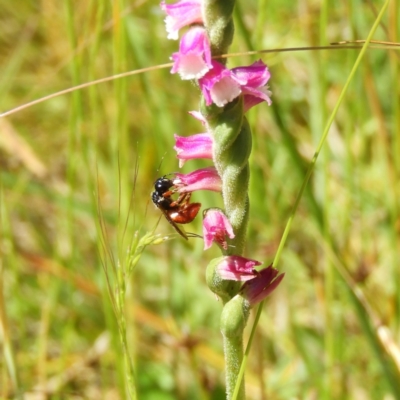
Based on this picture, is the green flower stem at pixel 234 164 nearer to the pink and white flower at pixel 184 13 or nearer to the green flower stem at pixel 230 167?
the green flower stem at pixel 230 167

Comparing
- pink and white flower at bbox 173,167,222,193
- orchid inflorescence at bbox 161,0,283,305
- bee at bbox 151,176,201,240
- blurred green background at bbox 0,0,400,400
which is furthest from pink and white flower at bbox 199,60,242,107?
blurred green background at bbox 0,0,400,400

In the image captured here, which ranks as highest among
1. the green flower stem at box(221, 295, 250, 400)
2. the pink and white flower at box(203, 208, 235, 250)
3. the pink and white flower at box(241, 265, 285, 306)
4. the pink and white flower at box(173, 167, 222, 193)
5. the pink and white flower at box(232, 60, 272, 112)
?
the pink and white flower at box(232, 60, 272, 112)

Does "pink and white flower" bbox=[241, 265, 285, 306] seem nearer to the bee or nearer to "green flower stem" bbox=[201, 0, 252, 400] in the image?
"green flower stem" bbox=[201, 0, 252, 400]

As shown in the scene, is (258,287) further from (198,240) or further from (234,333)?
(198,240)

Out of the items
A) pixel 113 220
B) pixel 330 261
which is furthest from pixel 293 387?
pixel 113 220

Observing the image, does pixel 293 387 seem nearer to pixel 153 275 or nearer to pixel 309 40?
pixel 153 275

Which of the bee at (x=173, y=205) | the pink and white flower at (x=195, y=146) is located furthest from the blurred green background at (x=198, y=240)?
the pink and white flower at (x=195, y=146)
